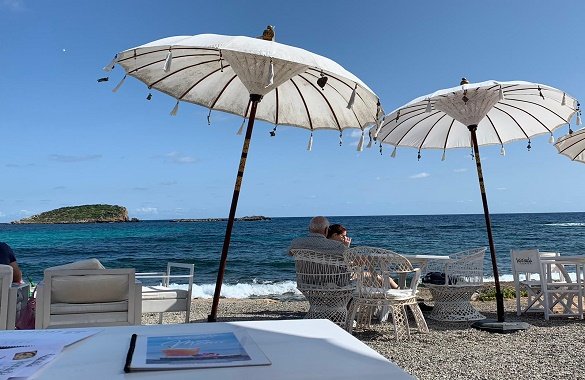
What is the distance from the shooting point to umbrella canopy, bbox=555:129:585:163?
8.61 m

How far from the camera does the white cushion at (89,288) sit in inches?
165

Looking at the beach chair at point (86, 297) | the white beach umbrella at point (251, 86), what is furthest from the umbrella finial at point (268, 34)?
the beach chair at point (86, 297)

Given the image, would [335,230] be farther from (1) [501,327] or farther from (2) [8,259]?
(2) [8,259]

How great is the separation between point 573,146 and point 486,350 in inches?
232

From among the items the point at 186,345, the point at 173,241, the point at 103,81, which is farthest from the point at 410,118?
the point at 173,241

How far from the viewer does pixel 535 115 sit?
24.7ft

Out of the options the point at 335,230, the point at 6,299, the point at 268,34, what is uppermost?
the point at 268,34

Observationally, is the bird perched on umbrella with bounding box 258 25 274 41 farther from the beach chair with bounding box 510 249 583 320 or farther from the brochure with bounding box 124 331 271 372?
the beach chair with bounding box 510 249 583 320

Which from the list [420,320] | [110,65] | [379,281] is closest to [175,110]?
[110,65]

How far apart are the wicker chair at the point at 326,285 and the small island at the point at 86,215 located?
3736 inches

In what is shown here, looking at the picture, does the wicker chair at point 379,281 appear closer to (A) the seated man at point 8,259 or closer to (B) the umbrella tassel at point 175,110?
(B) the umbrella tassel at point 175,110

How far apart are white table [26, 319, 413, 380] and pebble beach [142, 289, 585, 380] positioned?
2996 millimetres

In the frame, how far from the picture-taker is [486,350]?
4.88 meters

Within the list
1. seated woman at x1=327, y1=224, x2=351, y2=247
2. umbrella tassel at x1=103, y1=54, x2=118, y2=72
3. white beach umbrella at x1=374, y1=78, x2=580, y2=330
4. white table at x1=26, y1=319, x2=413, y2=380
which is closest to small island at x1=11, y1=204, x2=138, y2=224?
white beach umbrella at x1=374, y1=78, x2=580, y2=330
